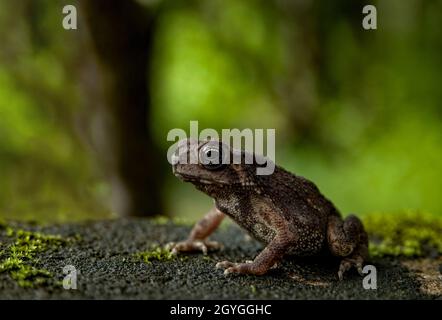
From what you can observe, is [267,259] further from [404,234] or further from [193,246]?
[404,234]

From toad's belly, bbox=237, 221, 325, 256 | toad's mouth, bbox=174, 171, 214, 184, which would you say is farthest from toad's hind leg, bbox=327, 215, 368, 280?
toad's mouth, bbox=174, 171, 214, 184

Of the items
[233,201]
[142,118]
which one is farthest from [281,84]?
[233,201]

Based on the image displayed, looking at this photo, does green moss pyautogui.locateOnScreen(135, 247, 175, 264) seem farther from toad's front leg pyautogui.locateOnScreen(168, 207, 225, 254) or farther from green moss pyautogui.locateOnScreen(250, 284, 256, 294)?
green moss pyautogui.locateOnScreen(250, 284, 256, 294)

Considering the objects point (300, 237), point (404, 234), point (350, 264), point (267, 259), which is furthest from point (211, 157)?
point (404, 234)

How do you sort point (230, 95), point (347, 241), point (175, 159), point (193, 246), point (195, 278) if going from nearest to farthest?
point (195, 278), point (175, 159), point (347, 241), point (193, 246), point (230, 95)

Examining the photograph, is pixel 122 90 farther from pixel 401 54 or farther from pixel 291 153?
pixel 401 54

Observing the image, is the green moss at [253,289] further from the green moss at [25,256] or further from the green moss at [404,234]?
the green moss at [404,234]
